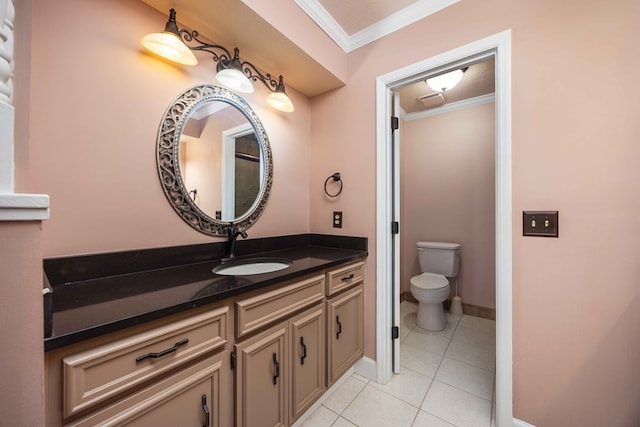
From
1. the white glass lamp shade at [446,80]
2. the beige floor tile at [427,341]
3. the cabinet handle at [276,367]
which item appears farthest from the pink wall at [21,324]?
the white glass lamp shade at [446,80]

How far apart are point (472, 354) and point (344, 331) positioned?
3.98 ft

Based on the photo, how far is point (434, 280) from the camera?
2.41 m

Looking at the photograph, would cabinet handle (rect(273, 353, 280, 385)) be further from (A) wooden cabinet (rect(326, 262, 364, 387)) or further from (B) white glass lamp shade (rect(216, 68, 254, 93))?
(B) white glass lamp shade (rect(216, 68, 254, 93))

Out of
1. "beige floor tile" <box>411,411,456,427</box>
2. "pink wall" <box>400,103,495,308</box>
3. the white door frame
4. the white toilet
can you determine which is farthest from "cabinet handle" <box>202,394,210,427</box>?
"pink wall" <box>400,103,495,308</box>

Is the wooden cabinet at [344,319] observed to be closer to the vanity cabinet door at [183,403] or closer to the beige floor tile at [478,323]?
the vanity cabinet door at [183,403]

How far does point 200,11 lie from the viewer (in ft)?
3.91

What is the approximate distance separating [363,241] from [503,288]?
821 millimetres

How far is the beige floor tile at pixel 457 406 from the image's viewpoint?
1329 millimetres

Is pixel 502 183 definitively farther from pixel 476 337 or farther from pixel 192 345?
pixel 476 337

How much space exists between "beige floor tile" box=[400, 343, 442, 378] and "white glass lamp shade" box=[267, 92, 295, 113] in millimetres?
2080

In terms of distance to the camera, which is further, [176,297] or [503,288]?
[503,288]

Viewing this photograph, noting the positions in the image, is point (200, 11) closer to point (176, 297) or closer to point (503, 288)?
point (176, 297)

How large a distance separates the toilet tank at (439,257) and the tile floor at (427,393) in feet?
2.27

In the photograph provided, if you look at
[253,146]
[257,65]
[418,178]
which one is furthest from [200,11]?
[418,178]
